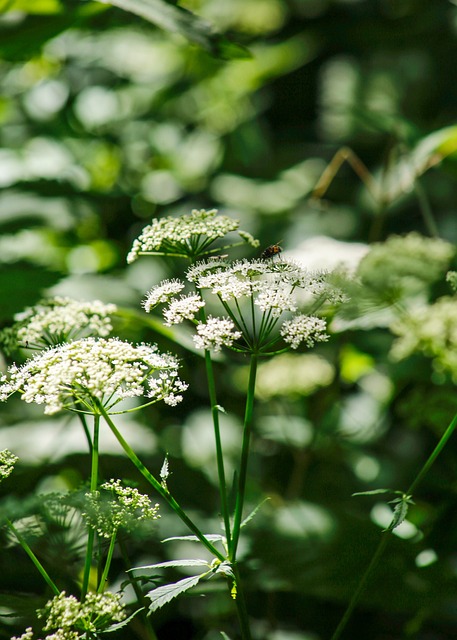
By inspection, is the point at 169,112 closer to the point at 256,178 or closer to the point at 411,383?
the point at 256,178

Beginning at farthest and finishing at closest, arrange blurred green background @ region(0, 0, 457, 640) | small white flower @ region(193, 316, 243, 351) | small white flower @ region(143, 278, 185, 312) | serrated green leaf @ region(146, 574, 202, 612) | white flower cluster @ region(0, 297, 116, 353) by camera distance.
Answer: blurred green background @ region(0, 0, 457, 640) < white flower cluster @ region(0, 297, 116, 353) < small white flower @ region(143, 278, 185, 312) < small white flower @ region(193, 316, 243, 351) < serrated green leaf @ region(146, 574, 202, 612)

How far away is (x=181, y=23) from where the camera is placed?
1.44 metres

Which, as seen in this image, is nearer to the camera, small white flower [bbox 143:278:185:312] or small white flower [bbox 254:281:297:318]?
small white flower [bbox 254:281:297:318]

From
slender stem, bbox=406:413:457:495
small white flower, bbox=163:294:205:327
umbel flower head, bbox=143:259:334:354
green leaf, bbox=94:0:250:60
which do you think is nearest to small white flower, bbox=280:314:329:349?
umbel flower head, bbox=143:259:334:354

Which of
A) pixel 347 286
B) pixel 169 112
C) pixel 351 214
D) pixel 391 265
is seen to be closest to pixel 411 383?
pixel 391 265

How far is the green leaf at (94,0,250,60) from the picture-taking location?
4.63 feet

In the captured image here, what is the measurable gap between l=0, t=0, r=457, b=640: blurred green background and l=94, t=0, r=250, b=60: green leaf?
27 mm

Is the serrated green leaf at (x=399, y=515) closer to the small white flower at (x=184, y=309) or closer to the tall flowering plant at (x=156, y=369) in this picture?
the tall flowering plant at (x=156, y=369)

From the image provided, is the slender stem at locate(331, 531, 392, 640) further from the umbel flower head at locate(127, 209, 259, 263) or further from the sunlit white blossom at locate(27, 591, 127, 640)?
the umbel flower head at locate(127, 209, 259, 263)

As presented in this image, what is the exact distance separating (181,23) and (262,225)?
1769 millimetres

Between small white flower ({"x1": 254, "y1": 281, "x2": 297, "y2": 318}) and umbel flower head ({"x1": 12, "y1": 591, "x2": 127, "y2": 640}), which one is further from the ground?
small white flower ({"x1": 254, "y1": 281, "x2": 297, "y2": 318})

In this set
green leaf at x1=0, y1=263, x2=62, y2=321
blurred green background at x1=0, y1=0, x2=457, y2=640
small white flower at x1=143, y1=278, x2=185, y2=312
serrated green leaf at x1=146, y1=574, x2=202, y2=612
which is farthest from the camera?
blurred green background at x1=0, y1=0, x2=457, y2=640

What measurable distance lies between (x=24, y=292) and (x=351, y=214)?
2.25 metres

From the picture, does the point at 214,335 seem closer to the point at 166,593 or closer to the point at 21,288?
the point at 166,593
